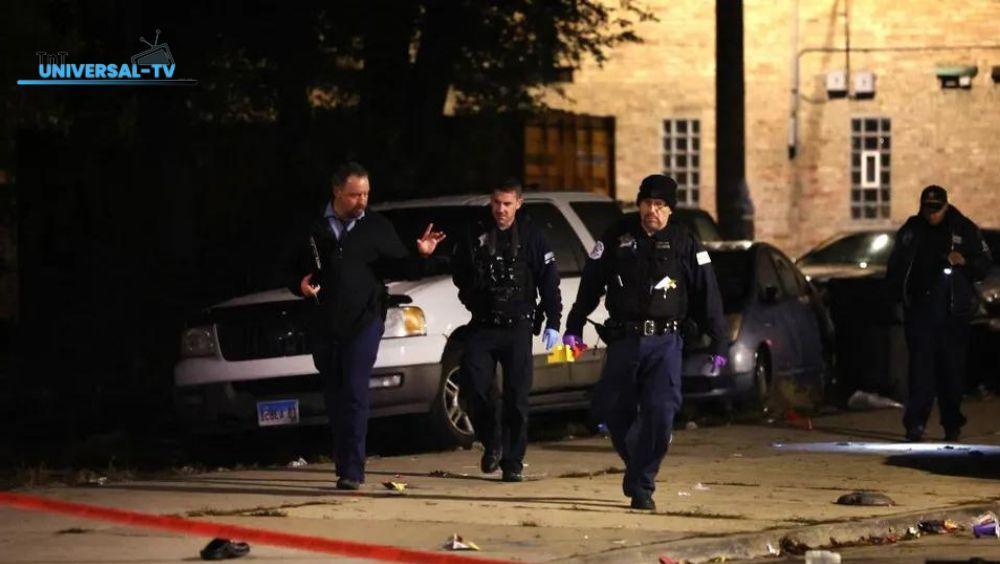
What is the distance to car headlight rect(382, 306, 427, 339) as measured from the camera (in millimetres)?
14572

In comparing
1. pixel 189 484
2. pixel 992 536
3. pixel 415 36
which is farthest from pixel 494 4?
pixel 992 536

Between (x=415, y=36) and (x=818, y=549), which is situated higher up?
(x=415, y=36)

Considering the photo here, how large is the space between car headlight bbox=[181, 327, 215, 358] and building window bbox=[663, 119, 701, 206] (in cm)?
2774

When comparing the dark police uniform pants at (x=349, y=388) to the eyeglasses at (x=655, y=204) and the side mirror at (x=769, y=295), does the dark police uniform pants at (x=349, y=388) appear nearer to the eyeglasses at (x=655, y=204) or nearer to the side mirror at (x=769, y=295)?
the eyeglasses at (x=655, y=204)

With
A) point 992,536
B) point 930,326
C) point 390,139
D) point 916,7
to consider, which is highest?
point 916,7

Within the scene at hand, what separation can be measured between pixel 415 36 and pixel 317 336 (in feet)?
44.5

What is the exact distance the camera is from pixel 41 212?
86.9 feet

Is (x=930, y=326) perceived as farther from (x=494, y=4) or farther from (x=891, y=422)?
(x=494, y=4)

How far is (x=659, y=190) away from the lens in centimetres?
1134

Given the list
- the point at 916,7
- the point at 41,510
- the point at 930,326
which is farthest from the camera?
the point at 916,7

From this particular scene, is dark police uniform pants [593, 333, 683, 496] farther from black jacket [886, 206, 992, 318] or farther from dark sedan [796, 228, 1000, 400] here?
dark sedan [796, 228, 1000, 400]

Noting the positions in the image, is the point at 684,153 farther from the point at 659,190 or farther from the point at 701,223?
the point at 659,190

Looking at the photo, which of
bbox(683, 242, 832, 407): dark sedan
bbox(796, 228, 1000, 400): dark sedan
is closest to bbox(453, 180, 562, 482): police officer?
bbox(683, 242, 832, 407): dark sedan

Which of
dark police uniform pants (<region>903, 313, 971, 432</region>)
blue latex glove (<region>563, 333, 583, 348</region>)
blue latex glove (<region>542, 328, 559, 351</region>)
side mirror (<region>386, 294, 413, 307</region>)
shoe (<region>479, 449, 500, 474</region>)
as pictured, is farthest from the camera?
dark police uniform pants (<region>903, 313, 971, 432</region>)
